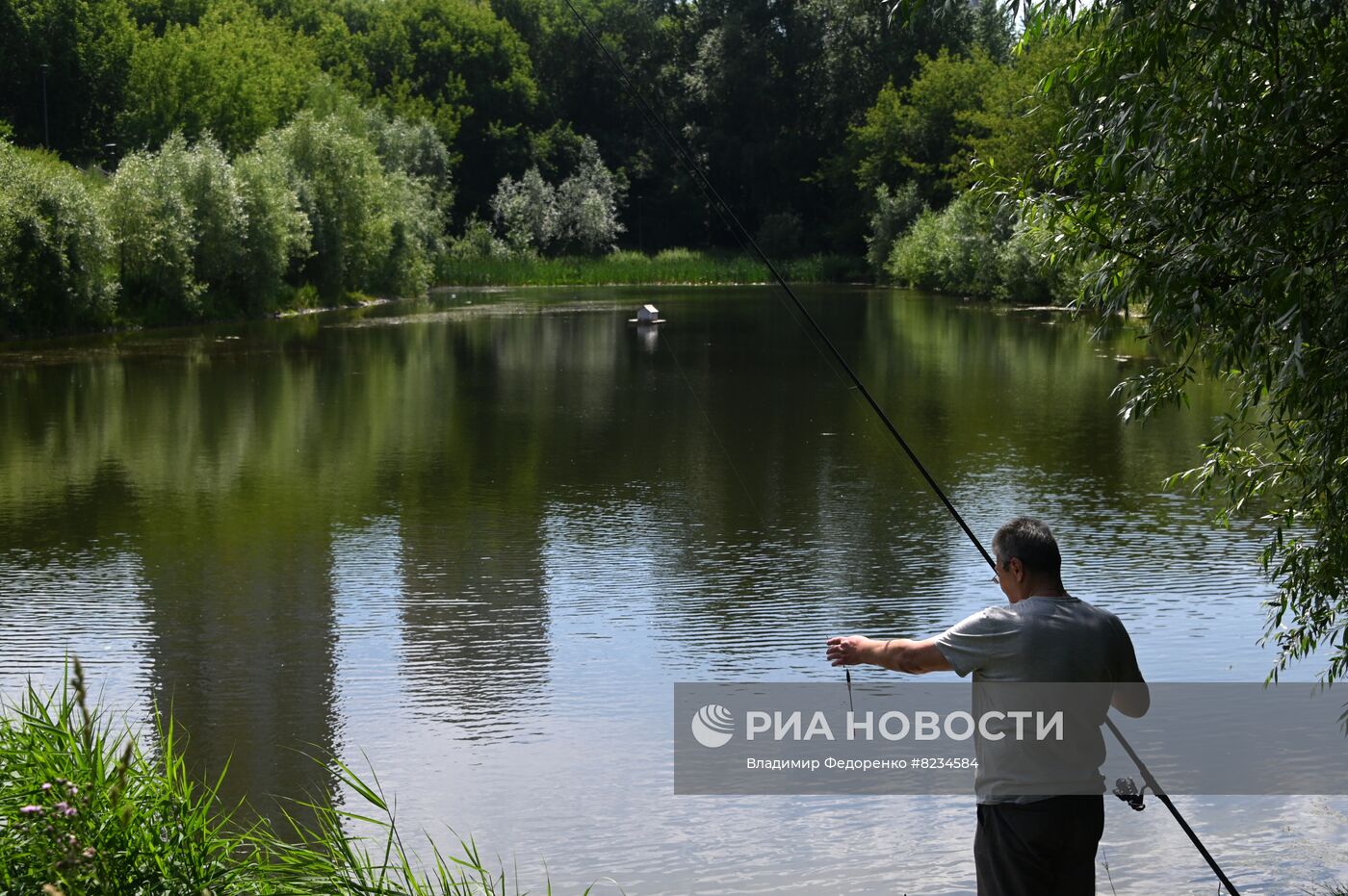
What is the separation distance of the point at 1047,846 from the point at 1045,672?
0.45m

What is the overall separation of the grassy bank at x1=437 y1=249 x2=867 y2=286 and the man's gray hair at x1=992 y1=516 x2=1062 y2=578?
2396 inches

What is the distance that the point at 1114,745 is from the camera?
24.8ft

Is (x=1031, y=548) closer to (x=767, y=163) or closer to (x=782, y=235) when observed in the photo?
(x=782, y=235)

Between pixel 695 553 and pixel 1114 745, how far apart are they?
493 cm

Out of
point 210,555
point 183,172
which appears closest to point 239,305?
point 183,172

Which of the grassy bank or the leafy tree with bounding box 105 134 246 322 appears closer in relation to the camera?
the leafy tree with bounding box 105 134 246 322

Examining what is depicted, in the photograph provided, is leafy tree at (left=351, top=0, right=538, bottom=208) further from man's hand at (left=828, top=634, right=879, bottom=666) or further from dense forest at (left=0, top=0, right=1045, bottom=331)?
man's hand at (left=828, top=634, right=879, bottom=666)

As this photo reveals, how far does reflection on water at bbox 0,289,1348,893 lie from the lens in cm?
662

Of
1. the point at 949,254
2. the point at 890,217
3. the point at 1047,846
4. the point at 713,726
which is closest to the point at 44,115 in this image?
the point at 890,217

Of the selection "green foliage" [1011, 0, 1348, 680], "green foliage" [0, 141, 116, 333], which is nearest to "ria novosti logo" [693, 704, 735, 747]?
"green foliage" [1011, 0, 1348, 680]

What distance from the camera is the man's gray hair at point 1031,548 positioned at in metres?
3.95

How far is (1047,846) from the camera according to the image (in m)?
3.83

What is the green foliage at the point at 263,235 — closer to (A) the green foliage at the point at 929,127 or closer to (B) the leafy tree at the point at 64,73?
(B) the leafy tree at the point at 64,73

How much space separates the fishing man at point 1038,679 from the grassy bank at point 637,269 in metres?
61.0
